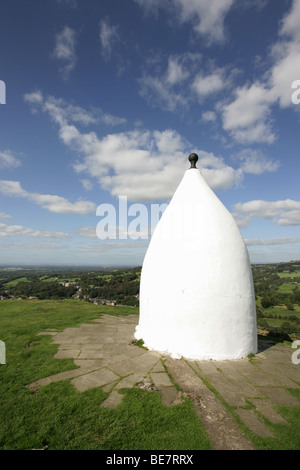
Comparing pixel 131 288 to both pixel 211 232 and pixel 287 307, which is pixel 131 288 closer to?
pixel 287 307

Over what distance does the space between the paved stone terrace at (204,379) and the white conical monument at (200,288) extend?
41cm

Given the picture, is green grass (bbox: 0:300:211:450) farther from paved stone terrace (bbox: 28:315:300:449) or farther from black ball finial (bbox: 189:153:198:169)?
black ball finial (bbox: 189:153:198:169)

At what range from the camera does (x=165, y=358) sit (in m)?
5.45

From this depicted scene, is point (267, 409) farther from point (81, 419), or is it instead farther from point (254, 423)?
point (81, 419)

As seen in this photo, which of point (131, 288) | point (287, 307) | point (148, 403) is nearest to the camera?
point (148, 403)

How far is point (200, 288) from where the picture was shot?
5484mm

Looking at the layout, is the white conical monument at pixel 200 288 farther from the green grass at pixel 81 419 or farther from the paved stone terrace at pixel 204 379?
the green grass at pixel 81 419

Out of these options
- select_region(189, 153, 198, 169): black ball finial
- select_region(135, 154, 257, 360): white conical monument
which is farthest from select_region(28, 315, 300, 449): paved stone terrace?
select_region(189, 153, 198, 169): black ball finial

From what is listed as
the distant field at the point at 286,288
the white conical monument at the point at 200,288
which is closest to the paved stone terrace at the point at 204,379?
the white conical monument at the point at 200,288

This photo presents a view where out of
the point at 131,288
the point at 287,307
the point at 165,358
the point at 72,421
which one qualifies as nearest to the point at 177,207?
the point at 165,358

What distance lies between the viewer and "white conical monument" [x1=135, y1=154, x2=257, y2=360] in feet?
17.9

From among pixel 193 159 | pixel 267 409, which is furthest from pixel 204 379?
pixel 193 159

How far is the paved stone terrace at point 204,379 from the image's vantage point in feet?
11.1
